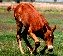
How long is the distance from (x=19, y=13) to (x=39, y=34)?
1.80 m

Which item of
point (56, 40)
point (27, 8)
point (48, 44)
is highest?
point (27, 8)

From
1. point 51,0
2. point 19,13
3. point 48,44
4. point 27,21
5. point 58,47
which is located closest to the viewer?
point 48,44

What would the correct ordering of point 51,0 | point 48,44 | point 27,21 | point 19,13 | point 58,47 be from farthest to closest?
1. point 51,0
2. point 58,47
3. point 19,13
4. point 27,21
5. point 48,44

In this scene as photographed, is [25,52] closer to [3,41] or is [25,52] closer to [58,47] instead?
[58,47]

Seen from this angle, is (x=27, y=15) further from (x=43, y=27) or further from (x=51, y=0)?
(x=51, y=0)

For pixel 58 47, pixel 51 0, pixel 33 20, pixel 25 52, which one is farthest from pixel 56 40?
pixel 51 0

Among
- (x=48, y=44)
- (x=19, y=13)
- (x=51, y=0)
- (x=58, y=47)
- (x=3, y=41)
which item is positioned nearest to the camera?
(x=48, y=44)

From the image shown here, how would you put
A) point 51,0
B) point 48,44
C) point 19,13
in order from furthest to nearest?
point 51,0 < point 19,13 < point 48,44

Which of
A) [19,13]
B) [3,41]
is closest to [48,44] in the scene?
[19,13]

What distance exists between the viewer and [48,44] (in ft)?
35.1

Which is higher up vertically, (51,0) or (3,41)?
(3,41)

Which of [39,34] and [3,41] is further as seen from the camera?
[3,41]

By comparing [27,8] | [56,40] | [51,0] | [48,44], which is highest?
[27,8]

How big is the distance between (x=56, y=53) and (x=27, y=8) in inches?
76.9
